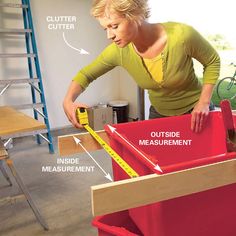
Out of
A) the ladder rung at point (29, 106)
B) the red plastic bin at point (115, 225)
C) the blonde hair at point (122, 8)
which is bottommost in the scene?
the ladder rung at point (29, 106)

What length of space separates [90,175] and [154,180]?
1952 mm

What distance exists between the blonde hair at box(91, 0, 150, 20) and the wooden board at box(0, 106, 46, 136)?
0.75 m

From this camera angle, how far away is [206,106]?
99 centimetres

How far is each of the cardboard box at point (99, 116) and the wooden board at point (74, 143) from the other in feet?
8.33

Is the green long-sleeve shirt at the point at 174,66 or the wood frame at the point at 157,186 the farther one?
the green long-sleeve shirt at the point at 174,66

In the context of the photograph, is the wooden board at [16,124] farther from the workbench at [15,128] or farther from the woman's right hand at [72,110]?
the woman's right hand at [72,110]

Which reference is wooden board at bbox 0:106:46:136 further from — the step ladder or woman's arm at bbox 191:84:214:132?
the step ladder

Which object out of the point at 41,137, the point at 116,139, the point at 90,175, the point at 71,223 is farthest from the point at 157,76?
the point at 41,137

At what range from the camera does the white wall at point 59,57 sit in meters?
3.20

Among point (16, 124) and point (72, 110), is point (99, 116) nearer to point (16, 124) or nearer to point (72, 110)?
point (16, 124)

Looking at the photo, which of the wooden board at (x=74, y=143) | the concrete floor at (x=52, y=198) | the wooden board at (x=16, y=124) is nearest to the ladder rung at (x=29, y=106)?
the concrete floor at (x=52, y=198)

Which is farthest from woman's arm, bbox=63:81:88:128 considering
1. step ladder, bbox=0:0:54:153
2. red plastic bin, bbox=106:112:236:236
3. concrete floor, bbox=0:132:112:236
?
step ladder, bbox=0:0:54:153

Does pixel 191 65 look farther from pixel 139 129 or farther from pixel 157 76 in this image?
pixel 139 129

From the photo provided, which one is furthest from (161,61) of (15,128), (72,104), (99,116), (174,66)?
(99,116)
